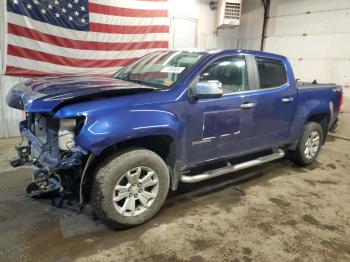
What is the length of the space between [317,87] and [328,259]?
259 cm

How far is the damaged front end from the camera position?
2299 millimetres

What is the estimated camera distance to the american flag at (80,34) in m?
5.14

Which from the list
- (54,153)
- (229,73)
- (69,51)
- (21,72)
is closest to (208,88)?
(229,73)

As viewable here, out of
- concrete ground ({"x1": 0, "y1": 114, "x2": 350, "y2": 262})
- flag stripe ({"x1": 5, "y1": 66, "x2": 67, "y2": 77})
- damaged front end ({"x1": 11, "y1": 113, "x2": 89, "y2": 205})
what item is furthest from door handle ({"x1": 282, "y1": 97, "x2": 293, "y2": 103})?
flag stripe ({"x1": 5, "y1": 66, "x2": 67, "y2": 77})

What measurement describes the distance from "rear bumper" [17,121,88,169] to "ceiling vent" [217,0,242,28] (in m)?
6.31

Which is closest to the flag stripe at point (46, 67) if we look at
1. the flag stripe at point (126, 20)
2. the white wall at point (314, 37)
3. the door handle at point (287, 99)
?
the flag stripe at point (126, 20)

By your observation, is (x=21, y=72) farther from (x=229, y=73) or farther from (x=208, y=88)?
(x=208, y=88)

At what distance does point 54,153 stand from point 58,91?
1.69ft

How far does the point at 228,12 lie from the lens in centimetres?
790

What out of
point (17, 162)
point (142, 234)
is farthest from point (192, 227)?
point (17, 162)

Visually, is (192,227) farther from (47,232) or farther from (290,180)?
(290,180)

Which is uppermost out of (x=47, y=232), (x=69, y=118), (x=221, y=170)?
(x=69, y=118)

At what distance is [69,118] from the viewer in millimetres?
2273

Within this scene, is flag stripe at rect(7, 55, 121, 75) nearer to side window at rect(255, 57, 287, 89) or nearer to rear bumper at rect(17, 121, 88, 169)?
rear bumper at rect(17, 121, 88, 169)
